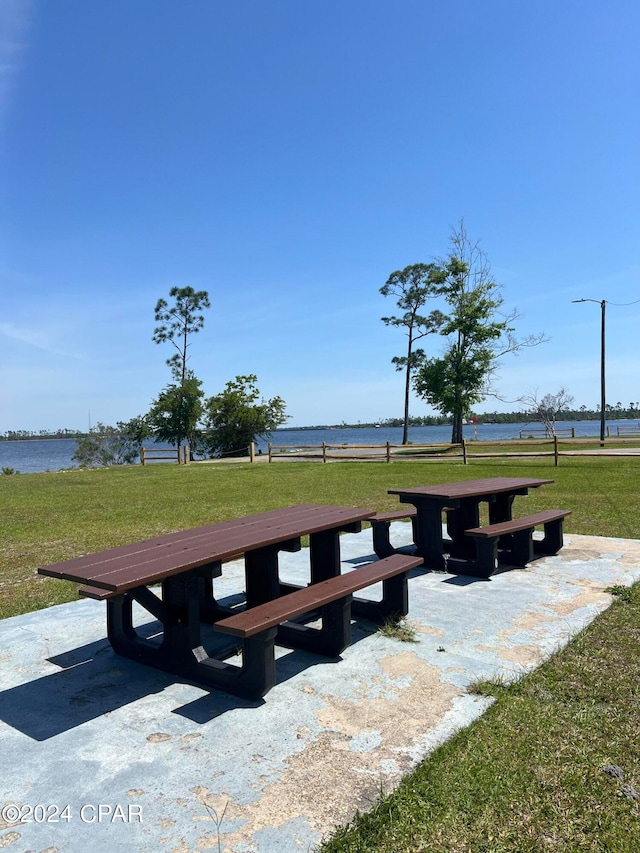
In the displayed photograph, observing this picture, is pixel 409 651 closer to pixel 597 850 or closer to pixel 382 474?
pixel 597 850

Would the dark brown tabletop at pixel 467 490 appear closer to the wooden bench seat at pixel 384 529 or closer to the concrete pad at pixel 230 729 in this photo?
the wooden bench seat at pixel 384 529

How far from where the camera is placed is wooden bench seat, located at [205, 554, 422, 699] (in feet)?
9.12

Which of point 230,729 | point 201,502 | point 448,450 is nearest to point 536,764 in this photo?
point 230,729

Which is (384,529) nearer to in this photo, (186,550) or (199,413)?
(186,550)

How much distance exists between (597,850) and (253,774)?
122 centimetres

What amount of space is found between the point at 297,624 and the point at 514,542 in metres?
2.59

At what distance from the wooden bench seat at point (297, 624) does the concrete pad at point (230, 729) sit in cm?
9

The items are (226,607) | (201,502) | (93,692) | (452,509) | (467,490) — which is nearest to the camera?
(93,692)

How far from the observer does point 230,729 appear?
2.60 m

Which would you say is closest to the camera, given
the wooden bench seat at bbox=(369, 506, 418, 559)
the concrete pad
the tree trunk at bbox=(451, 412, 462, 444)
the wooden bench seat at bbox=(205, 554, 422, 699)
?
the concrete pad

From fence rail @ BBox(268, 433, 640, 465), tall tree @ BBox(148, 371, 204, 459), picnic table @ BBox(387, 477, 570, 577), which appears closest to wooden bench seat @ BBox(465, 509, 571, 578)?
picnic table @ BBox(387, 477, 570, 577)

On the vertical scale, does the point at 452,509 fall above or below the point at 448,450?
above

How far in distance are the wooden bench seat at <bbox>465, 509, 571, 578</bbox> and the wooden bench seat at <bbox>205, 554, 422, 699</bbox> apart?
3.98 ft

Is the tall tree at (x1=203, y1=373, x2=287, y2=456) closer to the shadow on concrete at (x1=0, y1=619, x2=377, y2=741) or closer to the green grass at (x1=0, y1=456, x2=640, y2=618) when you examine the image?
the green grass at (x1=0, y1=456, x2=640, y2=618)
